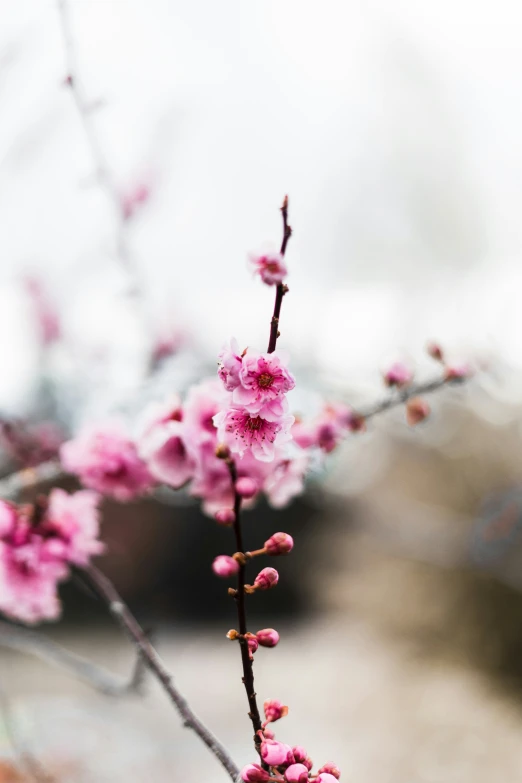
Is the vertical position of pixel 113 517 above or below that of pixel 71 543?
above

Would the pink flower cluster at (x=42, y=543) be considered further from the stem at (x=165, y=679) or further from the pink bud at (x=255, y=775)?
the pink bud at (x=255, y=775)

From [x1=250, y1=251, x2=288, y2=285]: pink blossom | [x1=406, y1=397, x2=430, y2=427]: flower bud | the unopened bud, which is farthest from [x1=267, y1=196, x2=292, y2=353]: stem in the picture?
[x1=406, y1=397, x2=430, y2=427]: flower bud

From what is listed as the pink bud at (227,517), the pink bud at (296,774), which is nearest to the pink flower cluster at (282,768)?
the pink bud at (296,774)

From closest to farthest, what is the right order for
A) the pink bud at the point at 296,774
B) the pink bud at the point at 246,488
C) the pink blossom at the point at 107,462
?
the pink bud at the point at 296,774 < the pink bud at the point at 246,488 < the pink blossom at the point at 107,462

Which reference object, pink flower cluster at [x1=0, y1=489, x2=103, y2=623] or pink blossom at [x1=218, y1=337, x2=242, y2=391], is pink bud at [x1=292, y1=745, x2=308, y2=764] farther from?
pink flower cluster at [x1=0, y1=489, x2=103, y2=623]

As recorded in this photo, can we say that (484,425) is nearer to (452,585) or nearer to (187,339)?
(452,585)

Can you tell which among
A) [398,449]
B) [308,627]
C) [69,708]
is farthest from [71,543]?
[398,449]
